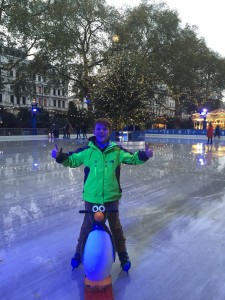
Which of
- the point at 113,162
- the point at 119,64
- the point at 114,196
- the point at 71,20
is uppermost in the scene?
the point at 71,20

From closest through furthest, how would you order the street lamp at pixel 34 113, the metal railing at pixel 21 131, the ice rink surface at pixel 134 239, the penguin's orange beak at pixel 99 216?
the penguin's orange beak at pixel 99 216 < the ice rink surface at pixel 134 239 < the metal railing at pixel 21 131 < the street lamp at pixel 34 113

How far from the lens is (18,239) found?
3777mm

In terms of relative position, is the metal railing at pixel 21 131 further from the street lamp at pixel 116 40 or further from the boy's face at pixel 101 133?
the boy's face at pixel 101 133

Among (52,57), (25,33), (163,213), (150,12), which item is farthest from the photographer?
(150,12)

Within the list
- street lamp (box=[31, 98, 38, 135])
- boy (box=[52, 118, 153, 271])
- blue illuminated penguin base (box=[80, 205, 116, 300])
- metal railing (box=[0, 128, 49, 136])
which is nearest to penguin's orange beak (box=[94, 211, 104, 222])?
blue illuminated penguin base (box=[80, 205, 116, 300])

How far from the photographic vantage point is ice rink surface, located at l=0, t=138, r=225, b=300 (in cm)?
266

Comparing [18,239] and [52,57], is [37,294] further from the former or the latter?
[52,57]

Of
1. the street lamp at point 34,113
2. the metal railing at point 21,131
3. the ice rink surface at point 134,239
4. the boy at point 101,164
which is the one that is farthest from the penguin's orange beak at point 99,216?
the street lamp at point 34,113

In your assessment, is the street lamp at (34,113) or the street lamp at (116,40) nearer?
the street lamp at (34,113)

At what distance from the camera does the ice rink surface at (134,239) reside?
8.74 feet

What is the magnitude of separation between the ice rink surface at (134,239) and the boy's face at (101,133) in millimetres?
1237

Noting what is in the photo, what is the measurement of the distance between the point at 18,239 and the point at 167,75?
120 feet

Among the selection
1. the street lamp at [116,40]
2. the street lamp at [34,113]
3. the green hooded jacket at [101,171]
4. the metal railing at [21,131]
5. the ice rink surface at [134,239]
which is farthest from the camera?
the street lamp at [116,40]

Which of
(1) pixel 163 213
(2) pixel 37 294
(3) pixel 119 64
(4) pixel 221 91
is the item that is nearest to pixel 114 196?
(2) pixel 37 294
